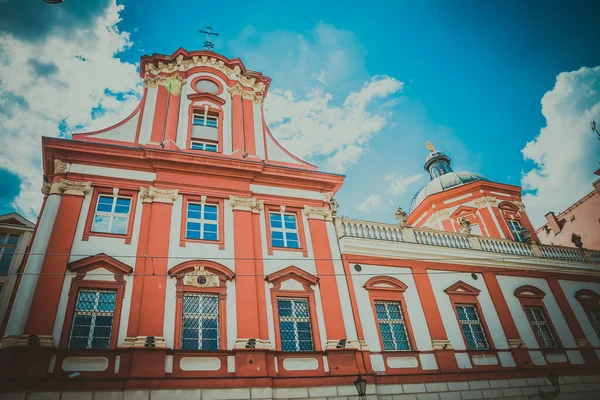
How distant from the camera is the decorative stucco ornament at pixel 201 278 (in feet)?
44.2

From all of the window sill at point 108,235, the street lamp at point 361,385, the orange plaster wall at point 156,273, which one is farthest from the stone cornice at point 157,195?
the street lamp at point 361,385

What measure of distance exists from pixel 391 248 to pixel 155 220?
1009 centimetres

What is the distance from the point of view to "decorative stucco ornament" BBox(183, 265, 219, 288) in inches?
531

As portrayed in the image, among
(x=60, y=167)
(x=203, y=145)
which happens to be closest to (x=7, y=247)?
(x=60, y=167)

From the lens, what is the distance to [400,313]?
1622 cm

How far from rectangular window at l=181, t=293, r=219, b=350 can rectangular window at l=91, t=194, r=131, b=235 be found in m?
3.61

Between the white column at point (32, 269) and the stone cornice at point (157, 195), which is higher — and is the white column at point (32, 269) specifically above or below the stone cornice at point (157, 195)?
below

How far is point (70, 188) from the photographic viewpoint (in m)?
14.0

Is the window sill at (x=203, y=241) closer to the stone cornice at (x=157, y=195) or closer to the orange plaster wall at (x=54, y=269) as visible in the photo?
the stone cornice at (x=157, y=195)

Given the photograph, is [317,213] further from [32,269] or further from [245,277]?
[32,269]

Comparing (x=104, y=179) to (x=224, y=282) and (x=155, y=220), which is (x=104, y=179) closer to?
(x=155, y=220)

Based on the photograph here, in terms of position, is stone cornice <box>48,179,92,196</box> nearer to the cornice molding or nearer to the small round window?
the cornice molding

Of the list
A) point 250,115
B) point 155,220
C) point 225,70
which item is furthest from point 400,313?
point 225,70

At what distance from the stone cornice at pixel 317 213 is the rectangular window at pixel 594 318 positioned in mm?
15165
